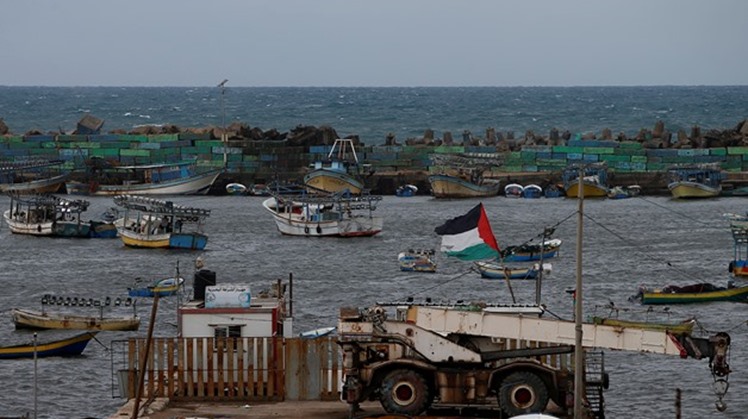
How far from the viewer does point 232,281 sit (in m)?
69.1

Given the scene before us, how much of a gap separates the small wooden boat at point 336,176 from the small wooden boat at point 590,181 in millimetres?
14731

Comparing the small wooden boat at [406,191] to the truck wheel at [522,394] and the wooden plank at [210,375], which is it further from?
the truck wheel at [522,394]

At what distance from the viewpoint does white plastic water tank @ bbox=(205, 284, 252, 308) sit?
34.4 meters

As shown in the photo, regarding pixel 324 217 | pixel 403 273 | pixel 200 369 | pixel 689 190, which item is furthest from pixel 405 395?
pixel 689 190

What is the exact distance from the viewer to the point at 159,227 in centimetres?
8350

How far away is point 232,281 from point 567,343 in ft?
128

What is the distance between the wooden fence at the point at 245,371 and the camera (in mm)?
32844

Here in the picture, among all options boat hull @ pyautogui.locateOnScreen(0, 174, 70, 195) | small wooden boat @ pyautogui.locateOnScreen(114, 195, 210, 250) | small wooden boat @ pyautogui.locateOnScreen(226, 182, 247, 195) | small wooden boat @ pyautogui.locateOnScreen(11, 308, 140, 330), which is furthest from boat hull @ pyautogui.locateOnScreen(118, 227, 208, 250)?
small wooden boat @ pyautogui.locateOnScreen(226, 182, 247, 195)

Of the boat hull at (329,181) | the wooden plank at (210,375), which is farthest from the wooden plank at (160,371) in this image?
the boat hull at (329,181)

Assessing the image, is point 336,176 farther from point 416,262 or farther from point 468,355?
point 468,355

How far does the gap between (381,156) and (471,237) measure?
301 ft

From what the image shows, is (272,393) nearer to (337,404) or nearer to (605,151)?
(337,404)

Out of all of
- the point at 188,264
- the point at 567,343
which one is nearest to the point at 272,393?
the point at 567,343

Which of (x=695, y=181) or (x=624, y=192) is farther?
(x=624, y=192)
